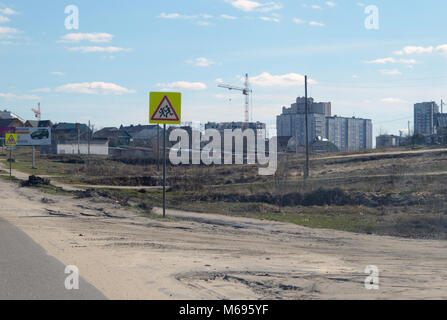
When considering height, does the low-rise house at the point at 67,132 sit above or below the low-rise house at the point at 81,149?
above

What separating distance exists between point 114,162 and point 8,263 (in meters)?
60.7

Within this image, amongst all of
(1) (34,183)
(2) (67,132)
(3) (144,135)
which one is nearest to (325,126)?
(3) (144,135)

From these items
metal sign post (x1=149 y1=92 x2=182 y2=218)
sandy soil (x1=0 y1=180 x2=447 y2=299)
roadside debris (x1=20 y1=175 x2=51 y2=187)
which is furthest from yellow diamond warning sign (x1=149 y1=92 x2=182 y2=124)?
roadside debris (x1=20 y1=175 x2=51 y2=187)

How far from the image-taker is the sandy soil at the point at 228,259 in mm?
7359

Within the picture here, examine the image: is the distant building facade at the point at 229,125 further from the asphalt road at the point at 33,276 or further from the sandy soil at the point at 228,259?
the asphalt road at the point at 33,276

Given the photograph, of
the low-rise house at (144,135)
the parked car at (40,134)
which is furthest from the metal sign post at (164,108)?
the low-rise house at (144,135)

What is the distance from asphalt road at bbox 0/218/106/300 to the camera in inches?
262

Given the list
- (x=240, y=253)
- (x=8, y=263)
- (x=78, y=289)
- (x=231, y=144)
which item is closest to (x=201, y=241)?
(x=240, y=253)

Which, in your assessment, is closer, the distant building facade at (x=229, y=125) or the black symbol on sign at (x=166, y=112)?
the black symbol on sign at (x=166, y=112)

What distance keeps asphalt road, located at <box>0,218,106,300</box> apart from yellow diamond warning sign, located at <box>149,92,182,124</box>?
6312mm

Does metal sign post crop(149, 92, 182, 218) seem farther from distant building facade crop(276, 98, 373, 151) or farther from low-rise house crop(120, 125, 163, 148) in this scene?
distant building facade crop(276, 98, 373, 151)

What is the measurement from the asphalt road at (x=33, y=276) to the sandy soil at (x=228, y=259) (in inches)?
10.3

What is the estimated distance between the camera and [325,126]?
148875 millimetres
